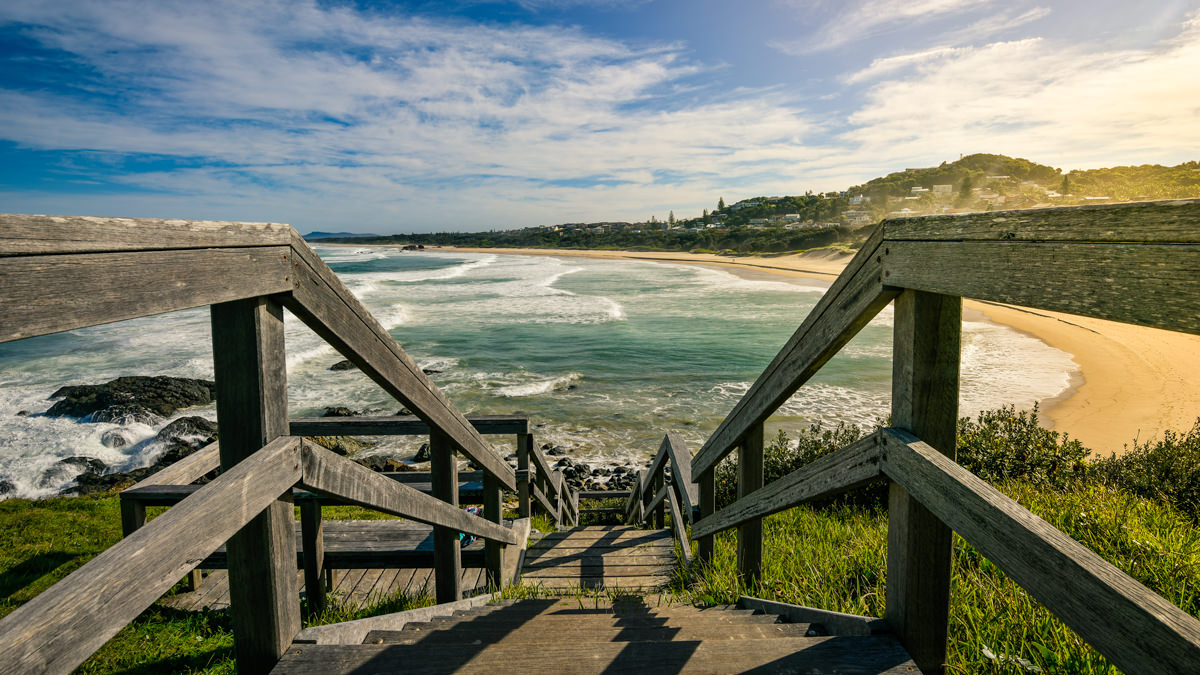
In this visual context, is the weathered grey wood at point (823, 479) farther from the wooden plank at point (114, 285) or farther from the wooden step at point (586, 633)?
the wooden plank at point (114, 285)

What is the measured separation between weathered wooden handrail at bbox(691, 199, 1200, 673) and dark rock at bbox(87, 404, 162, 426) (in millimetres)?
17017

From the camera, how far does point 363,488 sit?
181 cm

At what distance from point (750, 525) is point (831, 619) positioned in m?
1.24

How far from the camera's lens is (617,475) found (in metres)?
11.8

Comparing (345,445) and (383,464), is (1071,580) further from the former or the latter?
(345,445)

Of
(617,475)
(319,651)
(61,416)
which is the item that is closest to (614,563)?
(319,651)

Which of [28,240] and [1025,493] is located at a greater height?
[28,240]

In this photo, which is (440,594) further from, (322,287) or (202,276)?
(202,276)

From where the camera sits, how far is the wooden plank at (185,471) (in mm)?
3939

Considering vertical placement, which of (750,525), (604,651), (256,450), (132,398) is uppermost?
(256,450)

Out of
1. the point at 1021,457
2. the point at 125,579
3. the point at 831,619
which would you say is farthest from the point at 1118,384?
the point at 125,579

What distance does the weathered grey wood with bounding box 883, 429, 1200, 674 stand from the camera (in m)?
0.94

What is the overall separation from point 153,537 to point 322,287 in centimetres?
78

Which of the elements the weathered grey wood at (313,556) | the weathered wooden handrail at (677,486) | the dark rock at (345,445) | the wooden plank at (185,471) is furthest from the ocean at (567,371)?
the weathered grey wood at (313,556)
